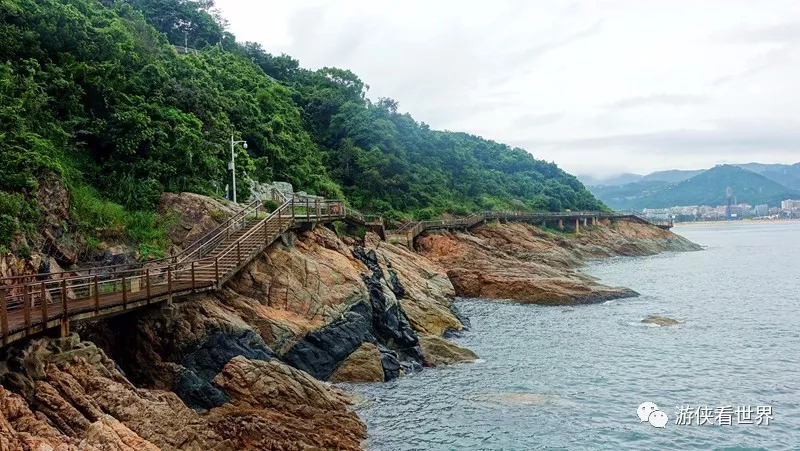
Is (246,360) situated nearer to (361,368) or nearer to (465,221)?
(361,368)

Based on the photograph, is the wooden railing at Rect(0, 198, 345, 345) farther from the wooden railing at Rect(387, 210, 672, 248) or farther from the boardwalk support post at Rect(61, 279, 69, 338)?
the wooden railing at Rect(387, 210, 672, 248)

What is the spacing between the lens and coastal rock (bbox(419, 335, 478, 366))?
24.3 meters

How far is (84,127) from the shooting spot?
2798cm

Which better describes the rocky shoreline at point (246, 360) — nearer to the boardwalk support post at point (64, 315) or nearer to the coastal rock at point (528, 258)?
the boardwalk support post at point (64, 315)

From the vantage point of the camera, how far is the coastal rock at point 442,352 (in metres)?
24.3

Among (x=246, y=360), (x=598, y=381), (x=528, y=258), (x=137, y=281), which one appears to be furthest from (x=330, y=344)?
(x=528, y=258)

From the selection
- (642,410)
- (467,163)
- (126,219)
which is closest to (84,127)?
(126,219)

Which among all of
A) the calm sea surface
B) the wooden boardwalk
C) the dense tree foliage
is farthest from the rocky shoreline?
the dense tree foliage

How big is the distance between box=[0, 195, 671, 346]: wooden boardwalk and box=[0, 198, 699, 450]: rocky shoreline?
1.93 feet

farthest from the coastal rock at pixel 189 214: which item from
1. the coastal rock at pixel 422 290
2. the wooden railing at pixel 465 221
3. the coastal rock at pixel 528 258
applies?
the wooden railing at pixel 465 221

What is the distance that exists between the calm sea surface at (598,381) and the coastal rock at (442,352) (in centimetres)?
63

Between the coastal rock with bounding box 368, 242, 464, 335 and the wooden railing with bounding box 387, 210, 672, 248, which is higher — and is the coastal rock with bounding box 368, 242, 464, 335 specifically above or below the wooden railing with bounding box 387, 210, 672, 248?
below

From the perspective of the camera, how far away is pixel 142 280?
63.2 ft

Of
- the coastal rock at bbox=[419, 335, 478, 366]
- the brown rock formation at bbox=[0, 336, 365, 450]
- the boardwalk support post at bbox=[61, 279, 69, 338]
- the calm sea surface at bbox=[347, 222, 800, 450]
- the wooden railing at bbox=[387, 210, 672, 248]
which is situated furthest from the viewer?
the wooden railing at bbox=[387, 210, 672, 248]
